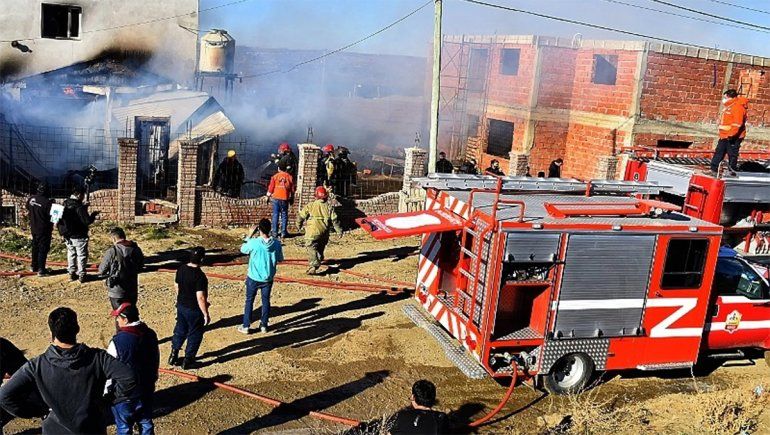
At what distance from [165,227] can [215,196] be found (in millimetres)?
1187

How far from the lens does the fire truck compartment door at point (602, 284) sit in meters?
8.02

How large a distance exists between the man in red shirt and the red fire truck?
5686 millimetres

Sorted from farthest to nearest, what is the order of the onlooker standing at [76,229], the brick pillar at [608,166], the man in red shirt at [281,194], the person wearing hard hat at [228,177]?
the brick pillar at [608,166] < the person wearing hard hat at [228,177] < the man in red shirt at [281,194] < the onlooker standing at [76,229]

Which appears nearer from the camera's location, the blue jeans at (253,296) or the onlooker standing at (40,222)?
the blue jeans at (253,296)

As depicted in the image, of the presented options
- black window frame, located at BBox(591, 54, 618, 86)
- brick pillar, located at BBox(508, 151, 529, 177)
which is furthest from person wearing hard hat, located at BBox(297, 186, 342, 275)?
black window frame, located at BBox(591, 54, 618, 86)

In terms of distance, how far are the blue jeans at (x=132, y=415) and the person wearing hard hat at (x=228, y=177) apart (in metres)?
9.94

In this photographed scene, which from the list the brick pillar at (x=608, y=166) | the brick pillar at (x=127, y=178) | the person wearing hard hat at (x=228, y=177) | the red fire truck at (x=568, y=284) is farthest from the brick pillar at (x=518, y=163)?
the red fire truck at (x=568, y=284)

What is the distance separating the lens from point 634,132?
770 inches

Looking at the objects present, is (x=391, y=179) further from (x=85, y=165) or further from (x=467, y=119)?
(x=85, y=165)

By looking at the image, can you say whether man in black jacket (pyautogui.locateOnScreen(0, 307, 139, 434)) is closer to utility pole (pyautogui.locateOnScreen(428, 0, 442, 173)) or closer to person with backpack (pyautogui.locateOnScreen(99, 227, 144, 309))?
person with backpack (pyautogui.locateOnScreen(99, 227, 144, 309))

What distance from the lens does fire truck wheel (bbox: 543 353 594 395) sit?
335 inches

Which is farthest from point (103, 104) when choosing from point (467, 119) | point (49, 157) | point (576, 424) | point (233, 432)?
point (576, 424)

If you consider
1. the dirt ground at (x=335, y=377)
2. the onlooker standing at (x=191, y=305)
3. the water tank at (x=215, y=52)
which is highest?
the water tank at (x=215, y=52)

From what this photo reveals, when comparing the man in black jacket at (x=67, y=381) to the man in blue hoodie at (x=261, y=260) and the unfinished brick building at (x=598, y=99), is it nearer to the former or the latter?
the man in blue hoodie at (x=261, y=260)
